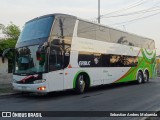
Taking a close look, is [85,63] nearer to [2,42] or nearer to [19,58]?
[19,58]

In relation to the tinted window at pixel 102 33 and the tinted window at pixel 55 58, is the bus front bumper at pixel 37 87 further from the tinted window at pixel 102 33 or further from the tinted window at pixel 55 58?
the tinted window at pixel 102 33

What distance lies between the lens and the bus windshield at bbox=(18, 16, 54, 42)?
516 inches

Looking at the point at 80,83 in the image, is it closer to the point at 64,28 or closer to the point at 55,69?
the point at 55,69

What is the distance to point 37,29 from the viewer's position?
44.3 ft

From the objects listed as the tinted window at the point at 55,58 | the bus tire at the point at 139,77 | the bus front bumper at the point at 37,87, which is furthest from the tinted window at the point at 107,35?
the bus front bumper at the point at 37,87

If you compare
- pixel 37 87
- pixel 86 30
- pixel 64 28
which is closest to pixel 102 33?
pixel 86 30

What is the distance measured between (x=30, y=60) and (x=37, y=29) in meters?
1.65

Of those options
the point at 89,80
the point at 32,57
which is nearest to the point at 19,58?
the point at 32,57

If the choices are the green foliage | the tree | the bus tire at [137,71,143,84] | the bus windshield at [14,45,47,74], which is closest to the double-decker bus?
the bus windshield at [14,45,47,74]

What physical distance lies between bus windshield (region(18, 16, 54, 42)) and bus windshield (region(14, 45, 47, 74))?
0.61m

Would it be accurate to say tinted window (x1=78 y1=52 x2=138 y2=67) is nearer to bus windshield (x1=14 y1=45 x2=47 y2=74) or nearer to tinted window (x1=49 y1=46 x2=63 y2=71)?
tinted window (x1=49 y1=46 x2=63 y2=71)

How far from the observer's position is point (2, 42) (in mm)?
33812

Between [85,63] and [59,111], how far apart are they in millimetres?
6004

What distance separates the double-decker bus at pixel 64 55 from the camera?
500 inches
